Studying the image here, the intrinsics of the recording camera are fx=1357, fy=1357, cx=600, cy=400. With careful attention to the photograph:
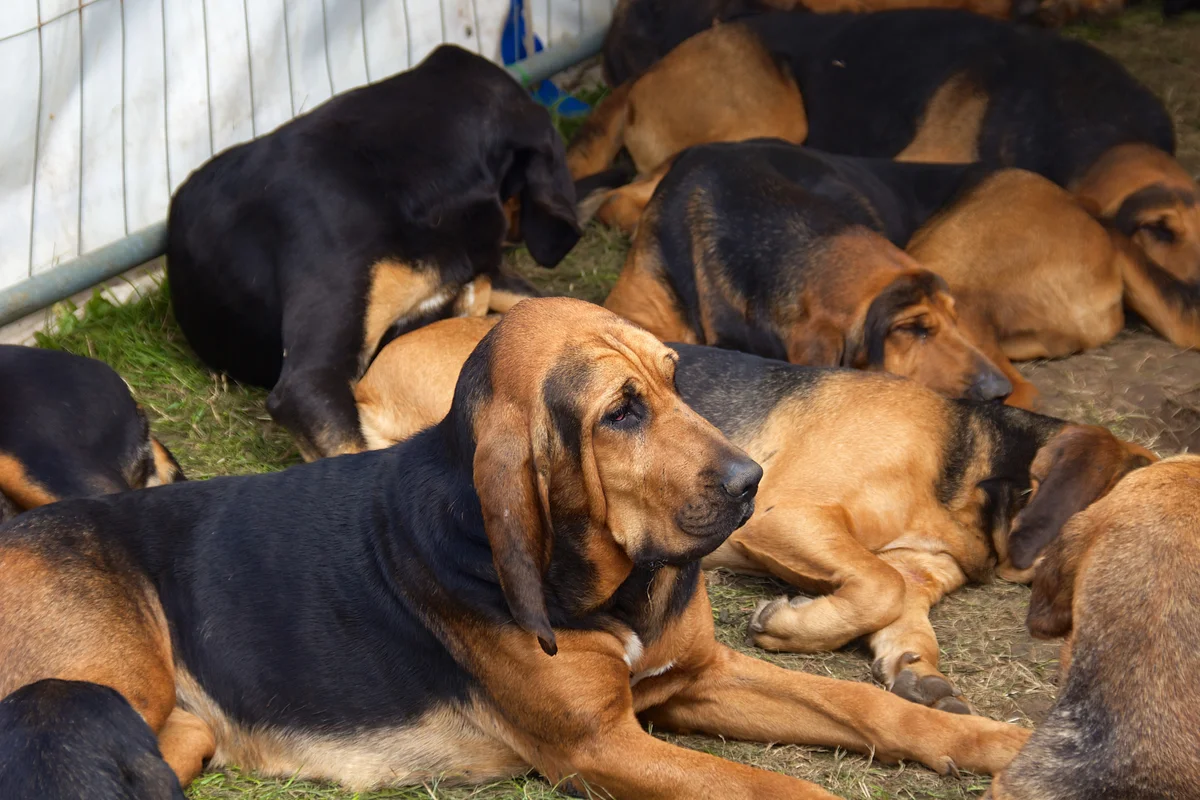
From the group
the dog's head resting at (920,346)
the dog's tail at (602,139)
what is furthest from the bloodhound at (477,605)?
the dog's tail at (602,139)

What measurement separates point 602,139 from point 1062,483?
16.7 ft

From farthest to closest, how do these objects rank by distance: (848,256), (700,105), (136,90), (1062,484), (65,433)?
(700,105) → (136,90) → (848,256) → (65,433) → (1062,484)

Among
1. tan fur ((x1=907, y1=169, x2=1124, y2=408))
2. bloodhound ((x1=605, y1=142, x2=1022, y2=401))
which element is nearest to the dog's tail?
bloodhound ((x1=605, y1=142, x2=1022, y2=401))

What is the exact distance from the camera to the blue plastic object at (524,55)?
9.65 meters

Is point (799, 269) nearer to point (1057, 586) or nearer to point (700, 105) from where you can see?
point (700, 105)

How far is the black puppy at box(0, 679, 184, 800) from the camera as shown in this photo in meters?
3.48

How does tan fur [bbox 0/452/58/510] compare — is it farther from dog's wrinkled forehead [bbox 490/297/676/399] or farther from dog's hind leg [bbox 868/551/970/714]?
dog's hind leg [bbox 868/551/970/714]

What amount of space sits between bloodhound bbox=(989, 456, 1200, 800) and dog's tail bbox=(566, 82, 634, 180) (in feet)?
20.1

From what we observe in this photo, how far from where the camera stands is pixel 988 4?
1041 cm

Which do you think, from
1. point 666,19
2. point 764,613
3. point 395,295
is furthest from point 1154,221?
point 395,295

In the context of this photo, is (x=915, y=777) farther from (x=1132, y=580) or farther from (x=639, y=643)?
(x=1132, y=580)

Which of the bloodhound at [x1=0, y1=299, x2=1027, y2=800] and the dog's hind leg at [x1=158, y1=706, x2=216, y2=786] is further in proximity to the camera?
the dog's hind leg at [x1=158, y1=706, x2=216, y2=786]

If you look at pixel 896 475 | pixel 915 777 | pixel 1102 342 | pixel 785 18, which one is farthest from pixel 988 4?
pixel 915 777

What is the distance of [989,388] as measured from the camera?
616cm
